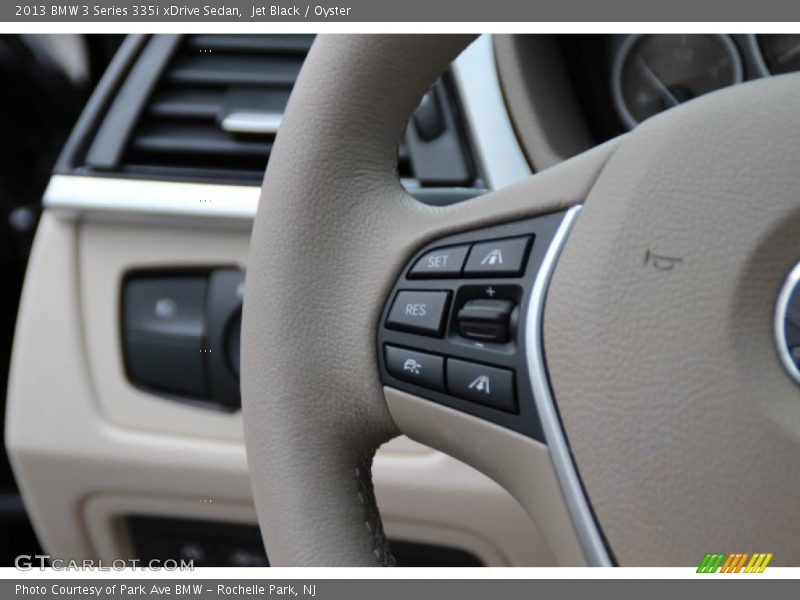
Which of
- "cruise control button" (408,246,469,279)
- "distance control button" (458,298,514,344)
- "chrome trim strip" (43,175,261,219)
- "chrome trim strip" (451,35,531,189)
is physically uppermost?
"chrome trim strip" (451,35,531,189)

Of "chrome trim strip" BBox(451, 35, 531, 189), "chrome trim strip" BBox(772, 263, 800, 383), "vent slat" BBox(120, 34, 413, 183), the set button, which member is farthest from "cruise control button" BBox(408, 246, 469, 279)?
"vent slat" BBox(120, 34, 413, 183)

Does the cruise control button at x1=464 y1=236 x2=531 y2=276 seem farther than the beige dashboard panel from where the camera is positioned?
No

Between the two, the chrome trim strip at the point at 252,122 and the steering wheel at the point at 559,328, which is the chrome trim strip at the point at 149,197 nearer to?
the chrome trim strip at the point at 252,122

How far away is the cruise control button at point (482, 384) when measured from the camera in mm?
535

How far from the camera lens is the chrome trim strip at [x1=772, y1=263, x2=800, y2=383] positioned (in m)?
0.46

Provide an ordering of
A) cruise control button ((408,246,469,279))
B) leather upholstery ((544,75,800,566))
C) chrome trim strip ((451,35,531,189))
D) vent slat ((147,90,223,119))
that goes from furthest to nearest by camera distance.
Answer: vent slat ((147,90,223,119))
chrome trim strip ((451,35,531,189))
cruise control button ((408,246,469,279))
leather upholstery ((544,75,800,566))

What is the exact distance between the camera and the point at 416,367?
583 millimetres

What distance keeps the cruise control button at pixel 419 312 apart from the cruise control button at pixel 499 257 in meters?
0.03

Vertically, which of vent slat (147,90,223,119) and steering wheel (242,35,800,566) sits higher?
vent slat (147,90,223,119)

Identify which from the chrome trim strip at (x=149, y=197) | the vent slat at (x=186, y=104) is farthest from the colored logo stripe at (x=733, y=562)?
the vent slat at (x=186, y=104)

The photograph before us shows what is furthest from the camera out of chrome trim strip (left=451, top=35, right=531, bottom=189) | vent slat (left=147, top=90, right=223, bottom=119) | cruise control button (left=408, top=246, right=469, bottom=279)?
vent slat (left=147, top=90, right=223, bottom=119)

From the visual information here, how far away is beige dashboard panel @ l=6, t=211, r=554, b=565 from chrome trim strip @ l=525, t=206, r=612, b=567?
464mm

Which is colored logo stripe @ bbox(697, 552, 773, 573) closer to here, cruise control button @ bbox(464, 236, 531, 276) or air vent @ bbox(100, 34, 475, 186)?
cruise control button @ bbox(464, 236, 531, 276)

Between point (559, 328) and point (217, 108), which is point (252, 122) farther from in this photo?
point (559, 328)
